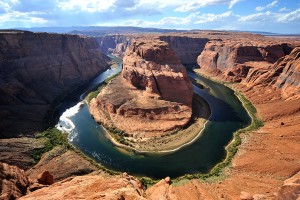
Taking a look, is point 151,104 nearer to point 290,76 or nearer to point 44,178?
point 44,178

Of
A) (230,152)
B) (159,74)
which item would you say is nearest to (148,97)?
(159,74)

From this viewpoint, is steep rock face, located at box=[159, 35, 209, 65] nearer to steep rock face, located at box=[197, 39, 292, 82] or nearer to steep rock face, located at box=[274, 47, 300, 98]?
steep rock face, located at box=[197, 39, 292, 82]

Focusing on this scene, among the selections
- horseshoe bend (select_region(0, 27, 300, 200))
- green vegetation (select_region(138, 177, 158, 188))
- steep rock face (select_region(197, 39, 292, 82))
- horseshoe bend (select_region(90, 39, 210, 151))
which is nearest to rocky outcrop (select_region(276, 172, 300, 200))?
horseshoe bend (select_region(0, 27, 300, 200))

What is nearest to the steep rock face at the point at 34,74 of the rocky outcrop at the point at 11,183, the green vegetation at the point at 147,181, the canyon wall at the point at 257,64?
the rocky outcrop at the point at 11,183

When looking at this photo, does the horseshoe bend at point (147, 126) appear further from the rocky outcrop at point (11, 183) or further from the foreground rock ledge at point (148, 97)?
the foreground rock ledge at point (148, 97)

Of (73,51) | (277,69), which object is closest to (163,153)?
(277,69)

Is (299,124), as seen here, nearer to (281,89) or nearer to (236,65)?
(281,89)
